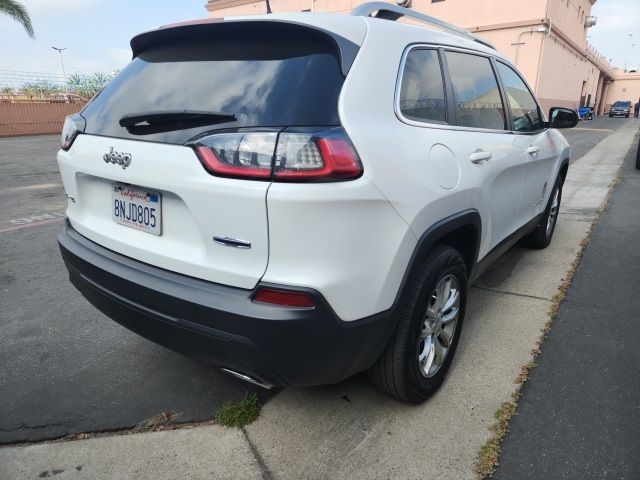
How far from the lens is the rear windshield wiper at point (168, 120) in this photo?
70.4 inches

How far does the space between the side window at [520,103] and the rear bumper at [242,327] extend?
7.31 feet

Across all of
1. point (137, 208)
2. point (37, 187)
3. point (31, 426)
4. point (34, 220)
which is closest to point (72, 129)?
point (137, 208)

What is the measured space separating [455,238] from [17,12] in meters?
24.3

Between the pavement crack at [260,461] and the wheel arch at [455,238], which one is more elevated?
the wheel arch at [455,238]

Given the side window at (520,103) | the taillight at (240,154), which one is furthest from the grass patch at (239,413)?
the side window at (520,103)

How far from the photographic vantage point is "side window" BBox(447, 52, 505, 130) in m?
2.59

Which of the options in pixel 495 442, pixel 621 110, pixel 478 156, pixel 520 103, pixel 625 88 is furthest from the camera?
pixel 625 88

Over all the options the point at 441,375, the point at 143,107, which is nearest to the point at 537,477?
the point at 441,375

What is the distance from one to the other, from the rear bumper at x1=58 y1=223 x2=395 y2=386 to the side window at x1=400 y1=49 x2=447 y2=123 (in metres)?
0.93

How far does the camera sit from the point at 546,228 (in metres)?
4.74

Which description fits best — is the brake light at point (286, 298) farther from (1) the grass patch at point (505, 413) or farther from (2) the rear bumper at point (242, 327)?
(1) the grass patch at point (505, 413)

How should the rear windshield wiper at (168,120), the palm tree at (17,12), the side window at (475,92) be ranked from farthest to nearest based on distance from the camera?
the palm tree at (17,12) < the side window at (475,92) < the rear windshield wiper at (168,120)

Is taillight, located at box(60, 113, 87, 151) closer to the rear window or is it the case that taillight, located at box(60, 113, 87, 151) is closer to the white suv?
the white suv

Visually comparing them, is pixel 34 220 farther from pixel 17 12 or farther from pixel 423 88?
pixel 17 12
